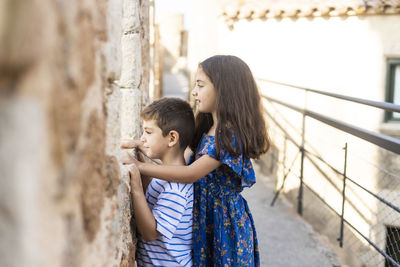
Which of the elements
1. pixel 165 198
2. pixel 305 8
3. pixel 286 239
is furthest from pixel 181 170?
pixel 305 8

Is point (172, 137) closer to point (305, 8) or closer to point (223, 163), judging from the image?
point (223, 163)

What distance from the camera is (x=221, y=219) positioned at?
1.81 meters

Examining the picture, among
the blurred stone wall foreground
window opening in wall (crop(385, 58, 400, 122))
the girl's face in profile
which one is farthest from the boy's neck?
window opening in wall (crop(385, 58, 400, 122))

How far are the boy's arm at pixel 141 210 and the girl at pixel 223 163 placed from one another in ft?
0.99

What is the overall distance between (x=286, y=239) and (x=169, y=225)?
6.83ft

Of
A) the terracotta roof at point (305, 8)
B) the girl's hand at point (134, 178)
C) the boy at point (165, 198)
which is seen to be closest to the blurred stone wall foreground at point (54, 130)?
the girl's hand at point (134, 178)

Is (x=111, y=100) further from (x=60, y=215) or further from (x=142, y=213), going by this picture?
(x=142, y=213)

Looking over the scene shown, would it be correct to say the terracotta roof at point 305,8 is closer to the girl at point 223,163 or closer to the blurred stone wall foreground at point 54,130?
the girl at point 223,163

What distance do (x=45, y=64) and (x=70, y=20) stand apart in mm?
115

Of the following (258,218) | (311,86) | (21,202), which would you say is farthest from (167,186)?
(311,86)

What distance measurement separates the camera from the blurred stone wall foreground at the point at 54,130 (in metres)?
0.52

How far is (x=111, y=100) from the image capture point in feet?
3.32

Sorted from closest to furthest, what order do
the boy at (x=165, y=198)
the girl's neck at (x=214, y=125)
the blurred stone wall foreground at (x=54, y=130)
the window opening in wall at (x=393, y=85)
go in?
the blurred stone wall foreground at (x=54, y=130) → the boy at (x=165, y=198) → the girl's neck at (x=214, y=125) → the window opening in wall at (x=393, y=85)

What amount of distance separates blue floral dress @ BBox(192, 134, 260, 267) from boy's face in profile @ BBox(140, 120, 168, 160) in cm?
18
